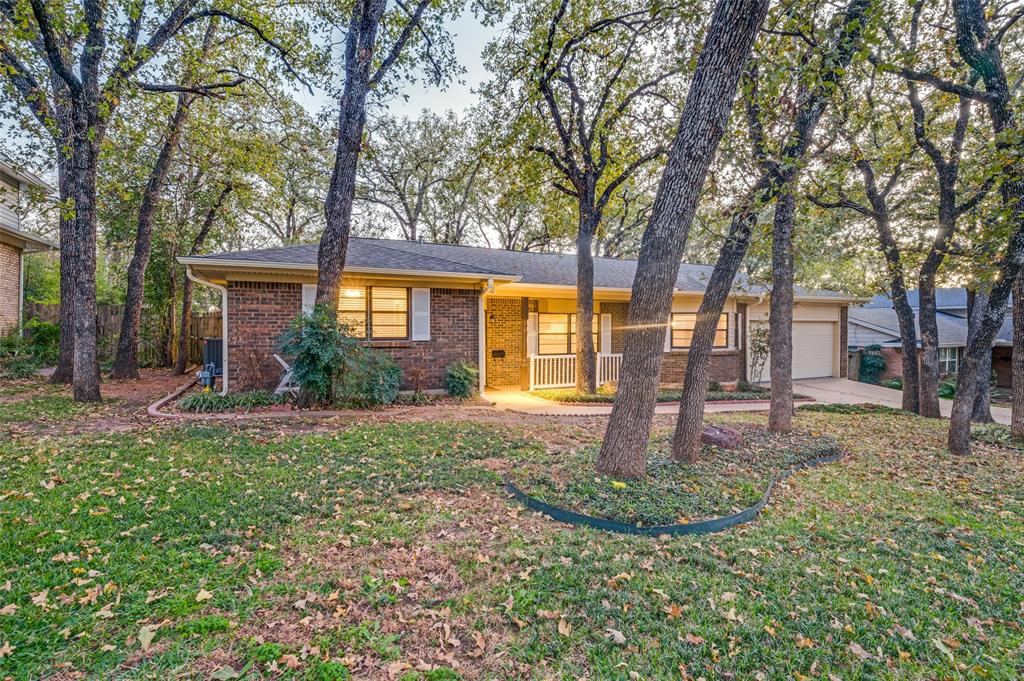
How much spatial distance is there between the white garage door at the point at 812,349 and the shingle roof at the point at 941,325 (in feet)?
12.0

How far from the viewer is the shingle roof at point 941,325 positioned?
17.0 m

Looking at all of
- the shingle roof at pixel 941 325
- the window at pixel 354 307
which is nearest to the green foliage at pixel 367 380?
the window at pixel 354 307

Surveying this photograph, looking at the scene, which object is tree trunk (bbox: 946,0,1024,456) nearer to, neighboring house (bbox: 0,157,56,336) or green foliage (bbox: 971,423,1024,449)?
green foliage (bbox: 971,423,1024,449)

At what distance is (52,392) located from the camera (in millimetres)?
8711

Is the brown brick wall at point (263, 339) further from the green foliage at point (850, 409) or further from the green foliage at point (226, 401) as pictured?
the green foliage at point (850, 409)

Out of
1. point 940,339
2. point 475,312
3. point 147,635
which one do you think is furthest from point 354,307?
point 940,339

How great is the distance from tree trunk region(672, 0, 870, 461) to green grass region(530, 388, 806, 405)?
4403 millimetres

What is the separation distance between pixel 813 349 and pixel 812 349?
0.13ft

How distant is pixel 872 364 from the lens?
54.1ft

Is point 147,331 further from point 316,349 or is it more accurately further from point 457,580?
point 457,580

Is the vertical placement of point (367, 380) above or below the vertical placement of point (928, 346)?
below

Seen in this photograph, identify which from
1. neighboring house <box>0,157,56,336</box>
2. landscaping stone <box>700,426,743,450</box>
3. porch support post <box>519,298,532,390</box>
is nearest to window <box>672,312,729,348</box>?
porch support post <box>519,298,532,390</box>

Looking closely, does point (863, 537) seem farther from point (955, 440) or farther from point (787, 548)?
point (955, 440)

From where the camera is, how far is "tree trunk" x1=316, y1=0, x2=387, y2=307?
307 inches
